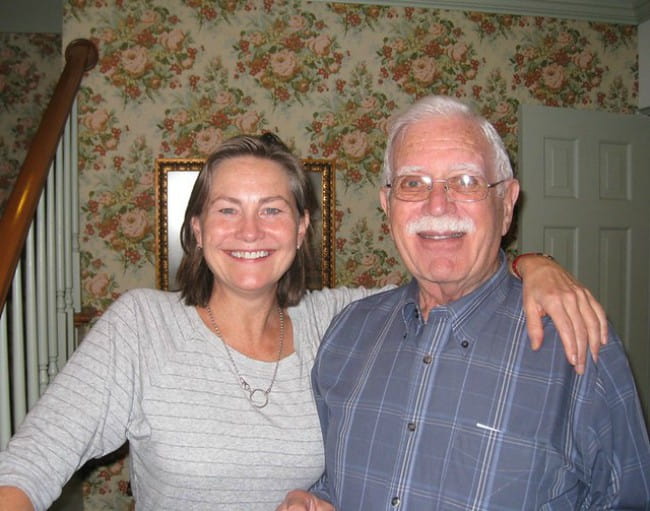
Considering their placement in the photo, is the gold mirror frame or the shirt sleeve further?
the gold mirror frame

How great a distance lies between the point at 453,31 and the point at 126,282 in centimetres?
234

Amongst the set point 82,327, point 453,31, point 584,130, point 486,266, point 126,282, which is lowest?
point 82,327

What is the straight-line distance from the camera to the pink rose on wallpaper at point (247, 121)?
285cm

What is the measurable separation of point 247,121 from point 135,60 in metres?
0.66

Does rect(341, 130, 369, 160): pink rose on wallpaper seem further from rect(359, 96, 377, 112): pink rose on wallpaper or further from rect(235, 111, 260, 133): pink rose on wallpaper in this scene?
rect(235, 111, 260, 133): pink rose on wallpaper

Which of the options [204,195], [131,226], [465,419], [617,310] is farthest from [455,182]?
[617,310]

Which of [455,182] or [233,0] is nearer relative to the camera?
[455,182]

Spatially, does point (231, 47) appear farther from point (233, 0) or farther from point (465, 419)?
point (465, 419)

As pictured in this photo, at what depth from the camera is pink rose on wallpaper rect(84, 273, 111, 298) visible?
2766 mm

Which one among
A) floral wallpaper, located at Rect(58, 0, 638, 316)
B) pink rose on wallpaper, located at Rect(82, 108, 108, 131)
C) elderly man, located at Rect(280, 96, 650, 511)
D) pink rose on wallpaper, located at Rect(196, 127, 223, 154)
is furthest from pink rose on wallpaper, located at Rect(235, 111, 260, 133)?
elderly man, located at Rect(280, 96, 650, 511)

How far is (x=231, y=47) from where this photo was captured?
284 cm

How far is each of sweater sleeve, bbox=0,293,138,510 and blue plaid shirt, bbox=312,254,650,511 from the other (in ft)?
1.54

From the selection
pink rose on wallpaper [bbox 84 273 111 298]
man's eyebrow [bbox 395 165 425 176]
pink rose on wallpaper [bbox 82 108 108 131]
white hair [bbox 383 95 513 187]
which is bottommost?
pink rose on wallpaper [bbox 84 273 111 298]

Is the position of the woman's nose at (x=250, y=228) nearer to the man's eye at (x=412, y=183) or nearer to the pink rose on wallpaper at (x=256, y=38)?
the man's eye at (x=412, y=183)
